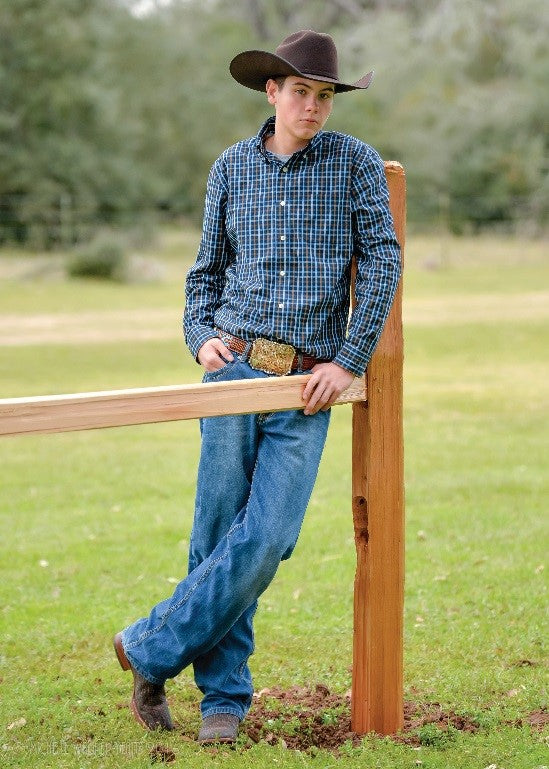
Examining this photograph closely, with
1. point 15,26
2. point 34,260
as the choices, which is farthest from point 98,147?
point 34,260

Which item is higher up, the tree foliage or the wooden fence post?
the tree foliage

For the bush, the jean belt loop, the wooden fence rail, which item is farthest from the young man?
the bush

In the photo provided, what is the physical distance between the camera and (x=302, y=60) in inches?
149

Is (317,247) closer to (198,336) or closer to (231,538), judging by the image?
(198,336)

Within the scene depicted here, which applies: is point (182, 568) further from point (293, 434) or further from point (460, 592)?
point (293, 434)

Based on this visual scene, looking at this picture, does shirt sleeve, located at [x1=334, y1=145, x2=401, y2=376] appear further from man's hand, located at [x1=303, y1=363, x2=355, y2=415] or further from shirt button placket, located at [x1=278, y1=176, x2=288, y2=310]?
shirt button placket, located at [x1=278, y1=176, x2=288, y2=310]

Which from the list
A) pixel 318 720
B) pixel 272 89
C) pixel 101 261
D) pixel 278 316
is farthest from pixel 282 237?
pixel 101 261

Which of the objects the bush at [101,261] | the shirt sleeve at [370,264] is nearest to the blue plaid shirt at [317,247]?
the shirt sleeve at [370,264]

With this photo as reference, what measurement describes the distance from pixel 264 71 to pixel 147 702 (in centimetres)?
213

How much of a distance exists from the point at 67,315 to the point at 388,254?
18.3m

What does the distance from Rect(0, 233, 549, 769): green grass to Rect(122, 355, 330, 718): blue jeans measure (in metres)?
0.29

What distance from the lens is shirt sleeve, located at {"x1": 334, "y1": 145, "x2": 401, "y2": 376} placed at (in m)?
3.78

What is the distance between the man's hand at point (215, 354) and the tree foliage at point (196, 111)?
3162cm

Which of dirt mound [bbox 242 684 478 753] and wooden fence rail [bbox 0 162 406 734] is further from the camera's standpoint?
dirt mound [bbox 242 684 478 753]
